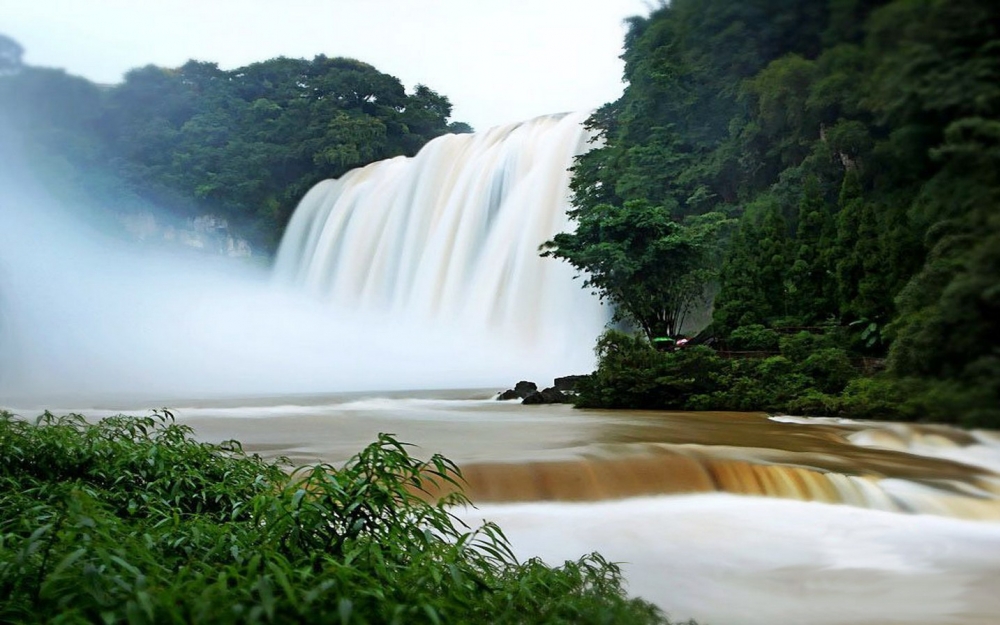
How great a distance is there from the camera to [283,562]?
1274 millimetres

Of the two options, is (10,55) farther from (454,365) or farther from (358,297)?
(454,365)

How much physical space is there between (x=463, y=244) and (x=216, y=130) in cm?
69

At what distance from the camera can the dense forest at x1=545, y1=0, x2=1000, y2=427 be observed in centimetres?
63

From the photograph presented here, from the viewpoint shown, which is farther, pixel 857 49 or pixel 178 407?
pixel 178 407

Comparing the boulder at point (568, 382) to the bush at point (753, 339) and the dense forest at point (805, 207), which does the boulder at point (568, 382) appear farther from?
the bush at point (753, 339)

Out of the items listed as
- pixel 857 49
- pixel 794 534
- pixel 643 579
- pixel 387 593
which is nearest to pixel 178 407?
pixel 387 593

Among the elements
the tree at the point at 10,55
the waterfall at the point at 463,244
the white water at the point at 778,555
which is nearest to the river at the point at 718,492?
the white water at the point at 778,555

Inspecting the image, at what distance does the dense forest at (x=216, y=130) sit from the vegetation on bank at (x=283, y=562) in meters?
0.71

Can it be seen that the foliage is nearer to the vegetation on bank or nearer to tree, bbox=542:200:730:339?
tree, bbox=542:200:730:339

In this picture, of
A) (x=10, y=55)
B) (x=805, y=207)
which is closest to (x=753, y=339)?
(x=805, y=207)

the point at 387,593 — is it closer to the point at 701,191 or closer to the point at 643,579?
the point at 643,579

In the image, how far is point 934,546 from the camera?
115cm

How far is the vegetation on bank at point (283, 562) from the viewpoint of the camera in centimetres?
112

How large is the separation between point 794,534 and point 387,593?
69 centimetres
